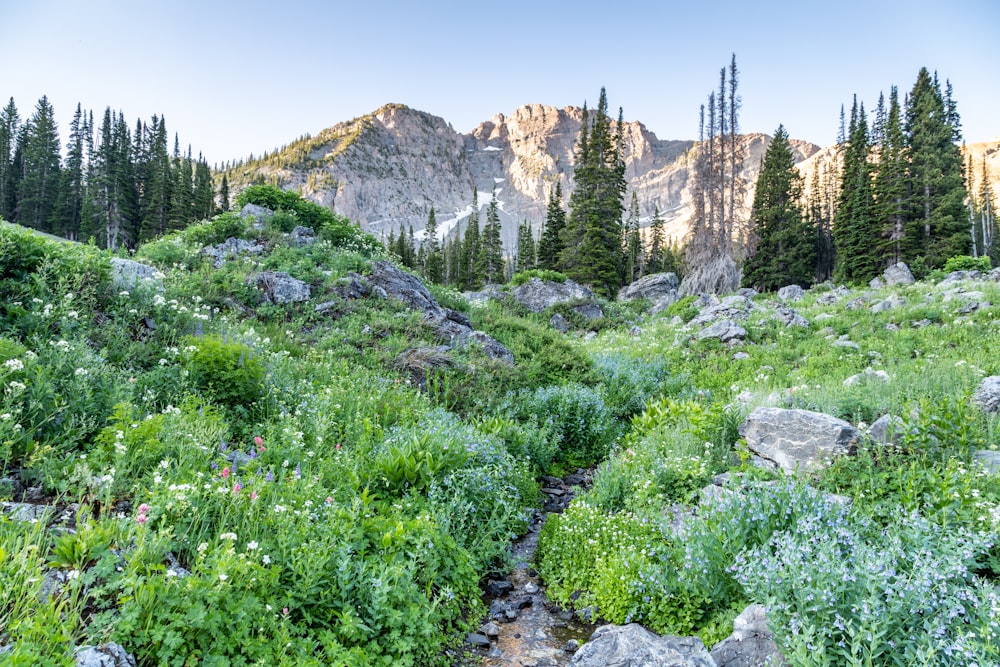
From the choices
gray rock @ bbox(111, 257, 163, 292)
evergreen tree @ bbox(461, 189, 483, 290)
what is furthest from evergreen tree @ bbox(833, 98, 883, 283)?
gray rock @ bbox(111, 257, 163, 292)

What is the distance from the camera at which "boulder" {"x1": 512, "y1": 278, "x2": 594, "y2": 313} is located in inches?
1129

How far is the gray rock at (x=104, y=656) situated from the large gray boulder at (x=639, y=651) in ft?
10.0

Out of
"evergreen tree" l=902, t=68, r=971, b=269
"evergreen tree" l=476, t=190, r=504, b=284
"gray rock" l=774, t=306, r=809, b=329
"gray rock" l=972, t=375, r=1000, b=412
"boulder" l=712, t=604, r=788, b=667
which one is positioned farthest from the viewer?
"evergreen tree" l=476, t=190, r=504, b=284

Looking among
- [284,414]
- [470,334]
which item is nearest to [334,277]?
[470,334]

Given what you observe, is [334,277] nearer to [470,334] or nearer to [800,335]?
[470,334]

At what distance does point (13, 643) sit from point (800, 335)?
17.4 m

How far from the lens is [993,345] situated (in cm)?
1053

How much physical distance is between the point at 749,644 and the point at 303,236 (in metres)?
16.2

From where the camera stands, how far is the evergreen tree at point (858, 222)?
39781 millimetres

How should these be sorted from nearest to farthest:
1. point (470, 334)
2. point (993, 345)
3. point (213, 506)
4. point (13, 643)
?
point (13, 643) < point (213, 506) < point (993, 345) < point (470, 334)

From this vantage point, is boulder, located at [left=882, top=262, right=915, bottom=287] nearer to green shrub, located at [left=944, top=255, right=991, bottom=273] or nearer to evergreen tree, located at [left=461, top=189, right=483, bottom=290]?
green shrub, located at [left=944, top=255, right=991, bottom=273]

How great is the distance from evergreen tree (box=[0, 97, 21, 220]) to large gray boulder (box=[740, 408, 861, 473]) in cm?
9480

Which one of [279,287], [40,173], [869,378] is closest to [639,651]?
[869,378]

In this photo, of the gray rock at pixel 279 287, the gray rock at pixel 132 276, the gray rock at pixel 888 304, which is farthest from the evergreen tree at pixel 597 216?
the gray rock at pixel 132 276
